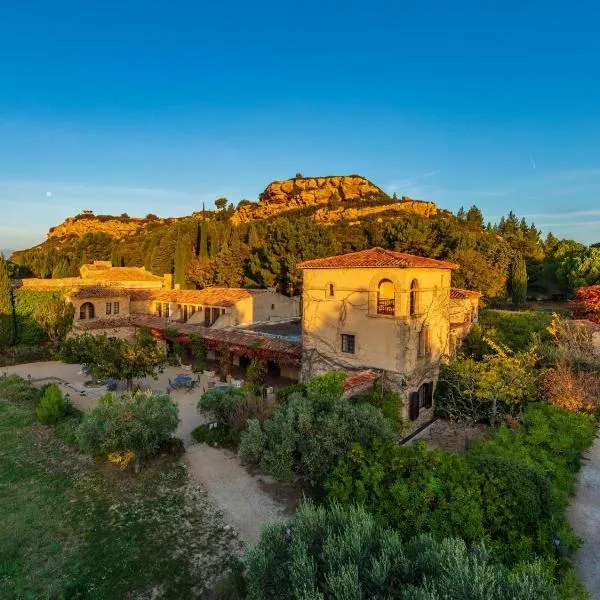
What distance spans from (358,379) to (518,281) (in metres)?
40.0

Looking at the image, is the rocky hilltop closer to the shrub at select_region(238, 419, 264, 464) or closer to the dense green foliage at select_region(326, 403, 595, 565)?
the shrub at select_region(238, 419, 264, 464)

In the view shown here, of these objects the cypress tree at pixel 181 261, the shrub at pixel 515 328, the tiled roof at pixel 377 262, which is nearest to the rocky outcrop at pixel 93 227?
the cypress tree at pixel 181 261

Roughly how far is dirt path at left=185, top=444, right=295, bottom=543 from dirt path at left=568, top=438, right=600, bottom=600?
22.2ft

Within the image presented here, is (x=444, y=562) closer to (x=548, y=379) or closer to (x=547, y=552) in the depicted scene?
(x=547, y=552)

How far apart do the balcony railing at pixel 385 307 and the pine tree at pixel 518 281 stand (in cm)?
3743

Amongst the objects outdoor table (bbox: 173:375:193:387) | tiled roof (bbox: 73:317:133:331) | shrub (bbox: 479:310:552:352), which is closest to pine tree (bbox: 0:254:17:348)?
tiled roof (bbox: 73:317:133:331)

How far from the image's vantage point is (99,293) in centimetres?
2983

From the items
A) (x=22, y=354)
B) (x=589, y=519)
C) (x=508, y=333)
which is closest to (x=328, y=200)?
(x=508, y=333)

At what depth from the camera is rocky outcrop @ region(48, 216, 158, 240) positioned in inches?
4646

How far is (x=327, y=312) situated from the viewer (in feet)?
60.7

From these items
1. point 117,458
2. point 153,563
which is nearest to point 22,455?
point 117,458

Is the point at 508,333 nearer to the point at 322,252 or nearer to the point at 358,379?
the point at 358,379

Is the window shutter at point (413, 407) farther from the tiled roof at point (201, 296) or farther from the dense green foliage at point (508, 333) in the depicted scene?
the tiled roof at point (201, 296)

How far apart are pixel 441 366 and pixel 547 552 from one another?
11680mm
